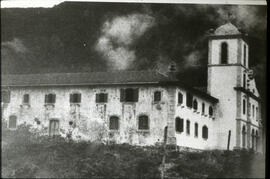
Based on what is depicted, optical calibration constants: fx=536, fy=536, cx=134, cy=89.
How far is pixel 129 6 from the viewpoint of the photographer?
35.4 feet

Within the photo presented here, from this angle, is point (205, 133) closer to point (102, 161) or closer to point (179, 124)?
point (179, 124)

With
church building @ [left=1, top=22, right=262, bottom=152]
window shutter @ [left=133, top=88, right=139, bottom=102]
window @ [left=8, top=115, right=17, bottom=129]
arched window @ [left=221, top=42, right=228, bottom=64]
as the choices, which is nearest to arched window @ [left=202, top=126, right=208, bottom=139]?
church building @ [left=1, top=22, right=262, bottom=152]

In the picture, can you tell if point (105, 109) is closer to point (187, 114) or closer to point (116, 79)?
point (116, 79)

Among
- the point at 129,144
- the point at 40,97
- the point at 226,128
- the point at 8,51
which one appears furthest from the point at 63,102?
the point at 226,128

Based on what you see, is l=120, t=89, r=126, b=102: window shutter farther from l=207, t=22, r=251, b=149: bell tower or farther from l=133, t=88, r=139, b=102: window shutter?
l=207, t=22, r=251, b=149: bell tower

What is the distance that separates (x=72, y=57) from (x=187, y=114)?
172 inches

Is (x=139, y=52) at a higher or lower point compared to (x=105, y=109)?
higher

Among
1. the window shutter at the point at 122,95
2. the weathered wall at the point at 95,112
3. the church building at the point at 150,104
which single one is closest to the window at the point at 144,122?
the church building at the point at 150,104

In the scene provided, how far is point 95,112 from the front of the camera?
12.8m

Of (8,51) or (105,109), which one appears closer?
(8,51)

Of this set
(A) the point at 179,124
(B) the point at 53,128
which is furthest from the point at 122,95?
(B) the point at 53,128

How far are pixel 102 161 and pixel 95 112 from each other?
1656 millimetres

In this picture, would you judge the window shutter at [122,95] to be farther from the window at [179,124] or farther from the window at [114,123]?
the window at [179,124]

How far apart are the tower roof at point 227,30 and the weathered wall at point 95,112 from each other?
107 inches
